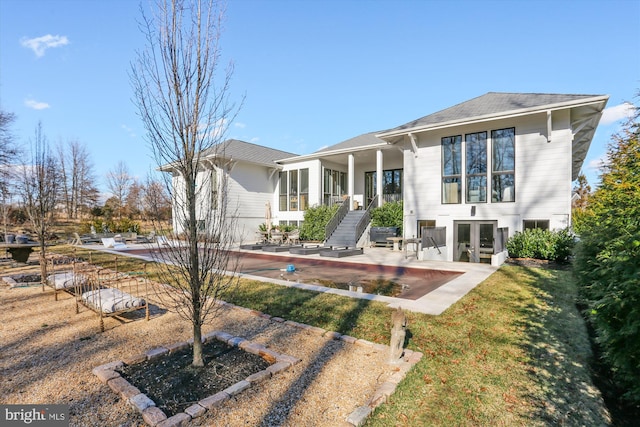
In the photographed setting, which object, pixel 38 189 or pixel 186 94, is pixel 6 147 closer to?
pixel 38 189

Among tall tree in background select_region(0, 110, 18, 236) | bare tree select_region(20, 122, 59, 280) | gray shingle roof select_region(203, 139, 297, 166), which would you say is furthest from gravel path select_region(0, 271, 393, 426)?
tall tree in background select_region(0, 110, 18, 236)

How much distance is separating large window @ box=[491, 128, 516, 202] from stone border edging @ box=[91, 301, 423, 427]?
11275mm

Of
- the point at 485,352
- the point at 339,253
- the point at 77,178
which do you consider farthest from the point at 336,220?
the point at 77,178

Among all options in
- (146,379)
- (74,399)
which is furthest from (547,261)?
(74,399)

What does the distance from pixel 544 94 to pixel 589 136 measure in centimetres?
366

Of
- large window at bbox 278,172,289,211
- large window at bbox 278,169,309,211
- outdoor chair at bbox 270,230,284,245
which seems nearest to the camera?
outdoor chair at bbox 270,230,284,245

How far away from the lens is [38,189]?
7.50 meters

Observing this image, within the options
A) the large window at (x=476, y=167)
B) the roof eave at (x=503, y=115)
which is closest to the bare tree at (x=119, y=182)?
the roof eave at (x=503, y=115)

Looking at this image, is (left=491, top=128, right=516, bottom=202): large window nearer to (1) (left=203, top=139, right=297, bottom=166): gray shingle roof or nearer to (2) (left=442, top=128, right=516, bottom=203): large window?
(2) (left=442, top=128, right=516, bottom=203): large window

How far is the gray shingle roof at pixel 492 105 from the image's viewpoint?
11.5 meters

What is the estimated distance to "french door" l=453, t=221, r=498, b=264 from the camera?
11922 mm

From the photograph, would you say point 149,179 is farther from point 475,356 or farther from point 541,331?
point 541,331

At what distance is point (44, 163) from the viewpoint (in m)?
8.16

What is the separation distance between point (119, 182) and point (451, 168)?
1813 inches
